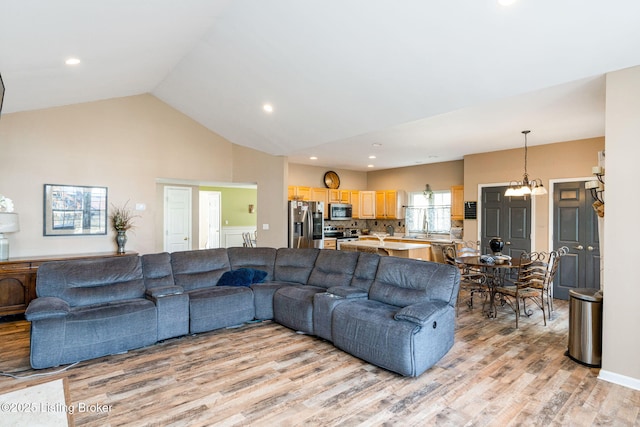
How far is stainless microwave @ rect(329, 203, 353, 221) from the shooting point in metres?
A: 8.52

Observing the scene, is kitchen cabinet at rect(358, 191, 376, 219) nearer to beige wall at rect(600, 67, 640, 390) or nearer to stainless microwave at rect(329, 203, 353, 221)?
stainless microwave at rect(329, 203, 353, 221)

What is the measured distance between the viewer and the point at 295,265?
16.1 ft

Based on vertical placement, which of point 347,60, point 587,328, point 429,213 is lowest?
point 587,328

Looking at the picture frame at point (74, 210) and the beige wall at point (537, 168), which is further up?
the beige wall at point (537, 168)

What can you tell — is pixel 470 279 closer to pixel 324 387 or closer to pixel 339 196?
pixel 324 387

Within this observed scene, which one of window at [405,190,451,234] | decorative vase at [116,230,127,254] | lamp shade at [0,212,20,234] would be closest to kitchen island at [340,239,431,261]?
window at [405,190,451,234]

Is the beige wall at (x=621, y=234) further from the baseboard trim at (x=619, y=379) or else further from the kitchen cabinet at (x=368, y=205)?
the kitchen cabinet at (x=368, y=205)

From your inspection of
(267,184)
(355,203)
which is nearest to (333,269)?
(267,184)

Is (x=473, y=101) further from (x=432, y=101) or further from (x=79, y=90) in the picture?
(x=79, y=90)

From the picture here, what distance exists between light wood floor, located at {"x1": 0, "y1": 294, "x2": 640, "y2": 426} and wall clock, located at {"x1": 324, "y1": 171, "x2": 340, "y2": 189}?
18.3ft

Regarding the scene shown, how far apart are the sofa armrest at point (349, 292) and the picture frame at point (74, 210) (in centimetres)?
412

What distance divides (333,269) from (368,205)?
16.2ft

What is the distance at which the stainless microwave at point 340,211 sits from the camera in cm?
852

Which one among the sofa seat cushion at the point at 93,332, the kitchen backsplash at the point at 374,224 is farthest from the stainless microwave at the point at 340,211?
the sofa seat cushion at the point at 93,332
